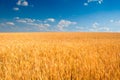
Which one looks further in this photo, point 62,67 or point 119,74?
point 62,67

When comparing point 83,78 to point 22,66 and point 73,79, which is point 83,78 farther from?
point 22,66

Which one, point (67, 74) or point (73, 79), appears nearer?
point (73, 79)

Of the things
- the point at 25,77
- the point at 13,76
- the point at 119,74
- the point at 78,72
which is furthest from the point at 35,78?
the point at 119,74

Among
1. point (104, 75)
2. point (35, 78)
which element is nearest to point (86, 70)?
point (104, 75)

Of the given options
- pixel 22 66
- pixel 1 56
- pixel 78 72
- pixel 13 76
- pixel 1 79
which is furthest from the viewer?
pixel 1 56

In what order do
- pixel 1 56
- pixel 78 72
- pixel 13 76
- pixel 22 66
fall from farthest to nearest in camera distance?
1. pixel 1 56
2. pixel 22 66
3. pixel 78 72
4. pixel 13 76

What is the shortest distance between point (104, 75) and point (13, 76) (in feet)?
5.68

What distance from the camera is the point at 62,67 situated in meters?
3.91

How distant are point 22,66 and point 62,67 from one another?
95cm

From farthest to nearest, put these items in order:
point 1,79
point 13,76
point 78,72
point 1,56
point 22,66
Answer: point 1,56 → point 22,66 → point 78,72 → point 13,76 → point 1,79

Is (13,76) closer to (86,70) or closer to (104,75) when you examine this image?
(86,70)

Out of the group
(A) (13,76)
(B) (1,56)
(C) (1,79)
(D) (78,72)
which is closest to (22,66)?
(A) (13,76)

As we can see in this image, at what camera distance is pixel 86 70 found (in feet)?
12.2

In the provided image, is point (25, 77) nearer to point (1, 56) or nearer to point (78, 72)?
point (78, 72)
